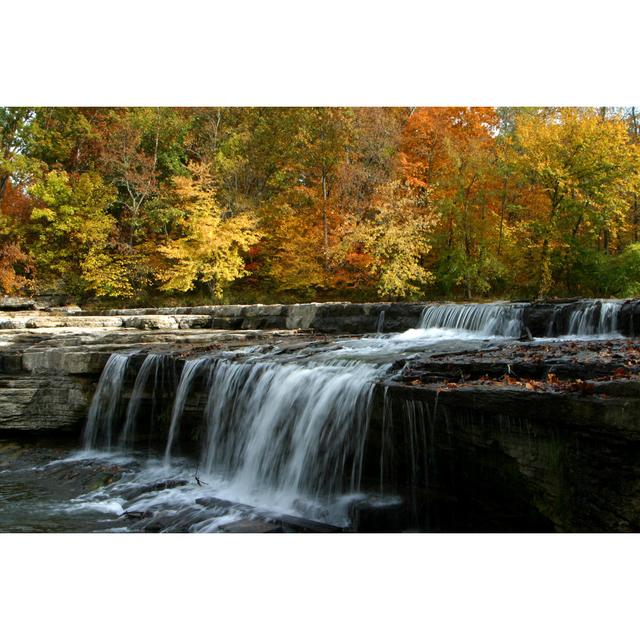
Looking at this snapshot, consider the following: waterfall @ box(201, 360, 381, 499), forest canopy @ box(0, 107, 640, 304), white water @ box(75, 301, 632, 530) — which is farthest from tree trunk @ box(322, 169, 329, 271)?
waterfall @ box(201, 360, 381, 499)

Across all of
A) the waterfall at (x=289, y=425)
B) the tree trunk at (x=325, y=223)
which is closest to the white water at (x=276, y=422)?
the waterfall at (x=289, y=425)

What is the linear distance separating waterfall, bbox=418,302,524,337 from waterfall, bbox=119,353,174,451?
18.1ft

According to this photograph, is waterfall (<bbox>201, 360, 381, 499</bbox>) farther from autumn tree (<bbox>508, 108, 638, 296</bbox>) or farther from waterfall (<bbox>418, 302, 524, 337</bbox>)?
autumn tree (<bbox>508, 108, 638, 296</bbox>)

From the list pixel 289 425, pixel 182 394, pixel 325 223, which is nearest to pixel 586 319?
pixel 289 425

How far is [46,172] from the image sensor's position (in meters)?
22.2

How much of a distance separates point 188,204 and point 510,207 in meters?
11.5

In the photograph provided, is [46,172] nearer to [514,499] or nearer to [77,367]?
[77,367]

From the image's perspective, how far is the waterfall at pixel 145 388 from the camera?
306 inches

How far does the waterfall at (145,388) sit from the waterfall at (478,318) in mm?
5530

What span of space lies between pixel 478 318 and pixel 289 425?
5597 millimetres

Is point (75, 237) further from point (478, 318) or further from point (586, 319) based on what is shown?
point (586, 319)

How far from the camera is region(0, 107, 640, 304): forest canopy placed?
15.9 meters

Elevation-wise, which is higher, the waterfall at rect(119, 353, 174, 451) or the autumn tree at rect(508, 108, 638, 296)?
the autumn tree at rect(508, 108, 638, 296)

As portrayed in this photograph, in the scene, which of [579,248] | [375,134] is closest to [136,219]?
[375,134]
